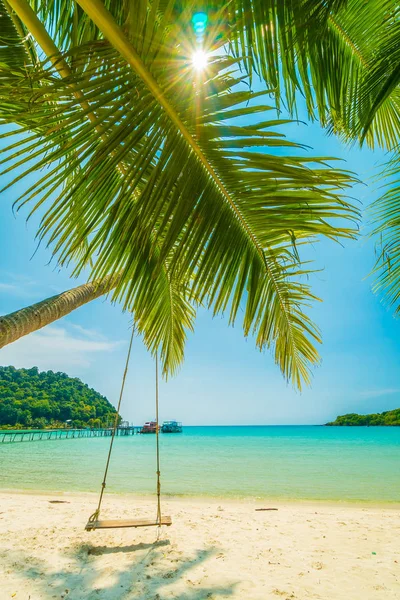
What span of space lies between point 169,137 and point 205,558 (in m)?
4.71

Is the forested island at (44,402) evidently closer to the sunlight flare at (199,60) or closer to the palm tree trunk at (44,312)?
the palm tree trunk at (44,312)

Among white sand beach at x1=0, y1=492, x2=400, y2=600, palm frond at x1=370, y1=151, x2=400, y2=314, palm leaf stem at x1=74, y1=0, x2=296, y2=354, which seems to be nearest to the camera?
palm leaf stem at x1=74, y1=0, x2=296, y2=354

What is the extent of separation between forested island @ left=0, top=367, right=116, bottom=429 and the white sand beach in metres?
50.3

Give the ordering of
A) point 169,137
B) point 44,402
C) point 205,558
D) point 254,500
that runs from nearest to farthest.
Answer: point 169,137 → point 205,558 → point 254,500 → point 44,402

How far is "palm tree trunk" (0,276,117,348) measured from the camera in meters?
2.00

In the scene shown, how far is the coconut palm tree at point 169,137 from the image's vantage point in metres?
1.07

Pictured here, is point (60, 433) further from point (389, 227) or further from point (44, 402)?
point (389, 227)

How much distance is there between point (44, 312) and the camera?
2369mm

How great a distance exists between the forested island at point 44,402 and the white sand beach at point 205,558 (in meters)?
50.3

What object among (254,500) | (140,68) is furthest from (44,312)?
(254,500)

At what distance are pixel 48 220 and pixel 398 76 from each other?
4.64ft

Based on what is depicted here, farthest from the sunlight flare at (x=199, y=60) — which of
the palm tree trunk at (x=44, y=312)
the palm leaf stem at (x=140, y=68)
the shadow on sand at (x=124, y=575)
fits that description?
the shadow on sand at (x=124, y=575)

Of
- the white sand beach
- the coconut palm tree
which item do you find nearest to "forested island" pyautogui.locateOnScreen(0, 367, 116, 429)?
the white sand beach

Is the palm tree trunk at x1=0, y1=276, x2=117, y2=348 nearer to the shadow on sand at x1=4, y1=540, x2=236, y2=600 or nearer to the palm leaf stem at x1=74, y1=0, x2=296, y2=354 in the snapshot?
the palm leaf stem at x1=74, y1=0, x2=296, y2=354
